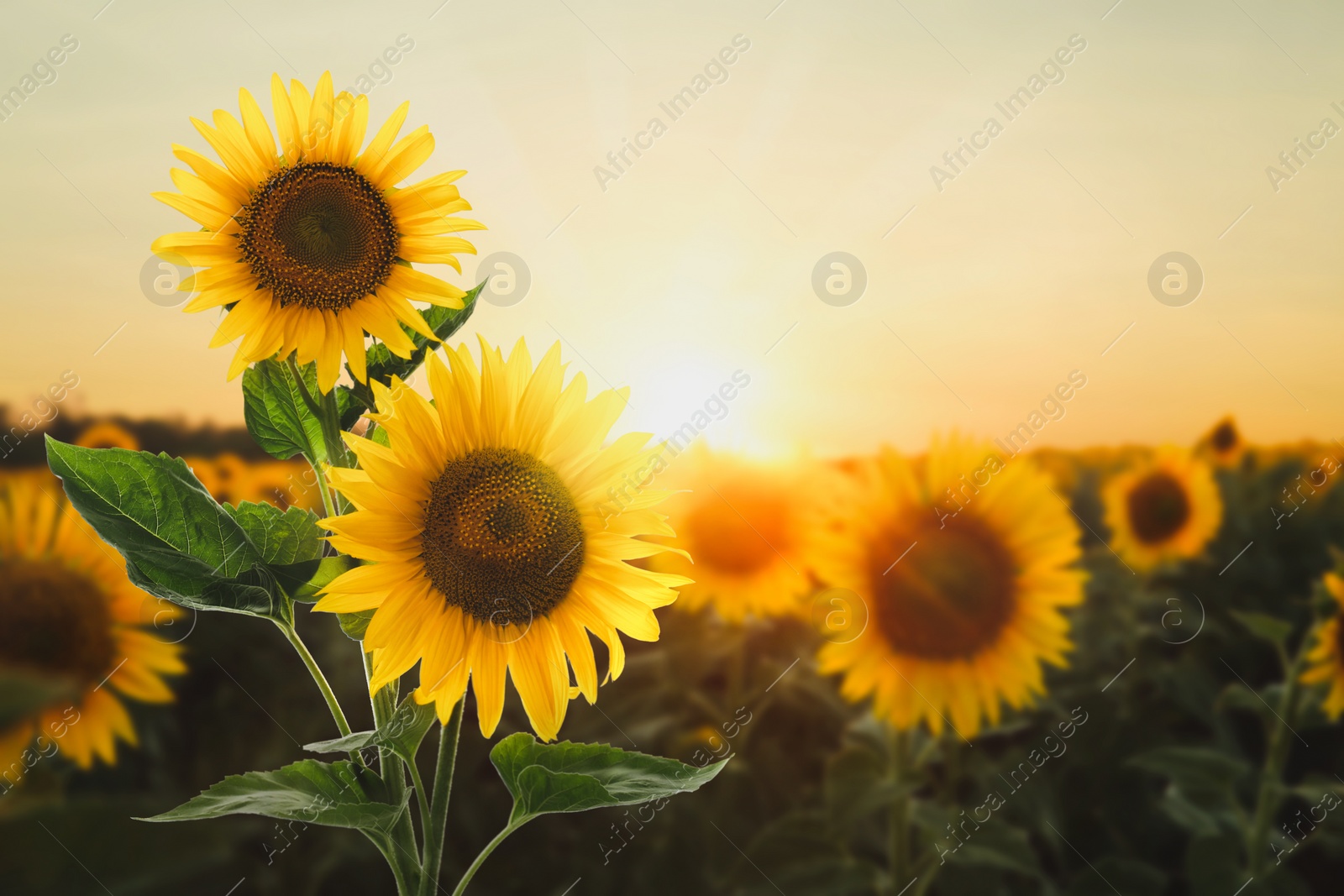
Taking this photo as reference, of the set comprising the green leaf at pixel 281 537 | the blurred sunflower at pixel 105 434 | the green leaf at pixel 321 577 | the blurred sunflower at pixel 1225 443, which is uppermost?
the blurred sunflower at pixel 105 434

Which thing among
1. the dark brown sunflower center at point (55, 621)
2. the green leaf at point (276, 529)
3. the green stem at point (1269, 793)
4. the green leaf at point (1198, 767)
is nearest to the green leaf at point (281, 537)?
the green leaf at point (276, 529)

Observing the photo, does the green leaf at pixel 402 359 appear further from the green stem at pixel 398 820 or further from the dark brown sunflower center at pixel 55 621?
the dark brown sunflower center at pixel 55 621

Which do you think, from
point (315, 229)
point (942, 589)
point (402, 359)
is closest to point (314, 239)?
point (315, 229)

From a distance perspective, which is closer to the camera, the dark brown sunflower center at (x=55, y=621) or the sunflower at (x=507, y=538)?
the sunflower at (x=507, y=538)

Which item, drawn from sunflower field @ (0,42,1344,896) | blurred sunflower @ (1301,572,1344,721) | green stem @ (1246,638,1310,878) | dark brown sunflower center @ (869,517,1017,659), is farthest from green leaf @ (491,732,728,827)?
blurred sunflower @ (1301,572,1344,721)

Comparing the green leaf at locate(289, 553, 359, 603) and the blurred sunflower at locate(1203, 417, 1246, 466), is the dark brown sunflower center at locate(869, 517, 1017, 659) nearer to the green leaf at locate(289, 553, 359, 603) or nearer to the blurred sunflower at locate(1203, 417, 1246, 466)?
the green leaf at locate(289, 553, 359, 603)

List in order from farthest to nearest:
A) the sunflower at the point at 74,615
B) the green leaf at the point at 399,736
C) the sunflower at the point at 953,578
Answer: the sunflower at the point at 953,578 < the sunflower at the point at 74,615 < the green leaf at the point at 399,736

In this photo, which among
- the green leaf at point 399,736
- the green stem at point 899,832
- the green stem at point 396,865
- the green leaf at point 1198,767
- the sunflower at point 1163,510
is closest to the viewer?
the green leaf at point 399,736

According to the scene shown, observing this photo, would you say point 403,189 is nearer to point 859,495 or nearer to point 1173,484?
point 859,495
